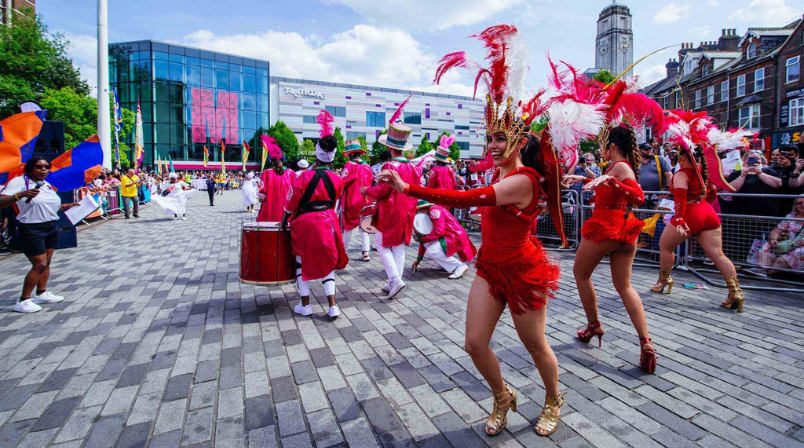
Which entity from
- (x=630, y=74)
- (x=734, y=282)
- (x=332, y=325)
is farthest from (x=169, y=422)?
(x=734, y=282)

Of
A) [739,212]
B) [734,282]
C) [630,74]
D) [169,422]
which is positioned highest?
[630,74]

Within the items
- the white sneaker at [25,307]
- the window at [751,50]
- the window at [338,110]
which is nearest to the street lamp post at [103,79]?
the white sneaker at [25,307]

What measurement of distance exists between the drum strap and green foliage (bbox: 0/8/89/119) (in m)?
31.6

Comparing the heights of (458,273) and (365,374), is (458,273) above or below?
above

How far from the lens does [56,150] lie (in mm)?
8148

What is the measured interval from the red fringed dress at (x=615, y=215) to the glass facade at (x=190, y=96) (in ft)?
172

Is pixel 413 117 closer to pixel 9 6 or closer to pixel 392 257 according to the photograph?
pixel 9 6

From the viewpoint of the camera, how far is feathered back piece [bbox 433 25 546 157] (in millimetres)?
2371

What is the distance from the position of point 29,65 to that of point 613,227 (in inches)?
1515

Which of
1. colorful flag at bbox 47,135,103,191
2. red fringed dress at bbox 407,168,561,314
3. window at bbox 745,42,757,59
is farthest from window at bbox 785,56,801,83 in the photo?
colorful flag at bbox 47,135,103,191

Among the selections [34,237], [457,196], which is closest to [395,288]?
[457,196]

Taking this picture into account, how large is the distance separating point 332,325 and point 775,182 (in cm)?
683

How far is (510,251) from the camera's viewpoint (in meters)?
2.39

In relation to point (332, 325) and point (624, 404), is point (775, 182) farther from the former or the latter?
point (332, 325)
